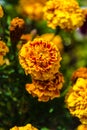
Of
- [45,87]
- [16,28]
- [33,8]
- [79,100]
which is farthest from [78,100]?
[33,8]

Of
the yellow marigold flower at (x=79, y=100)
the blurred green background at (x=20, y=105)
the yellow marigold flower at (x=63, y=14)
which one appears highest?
the yellow marigold flower at (x=63, y=14)

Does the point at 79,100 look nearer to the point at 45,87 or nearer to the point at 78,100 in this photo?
the point at 78,100

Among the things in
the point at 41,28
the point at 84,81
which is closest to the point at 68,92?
the point at 84,81

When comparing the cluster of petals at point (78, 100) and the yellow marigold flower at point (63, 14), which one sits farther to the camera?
the yellow marigold flower at point (63, 14)

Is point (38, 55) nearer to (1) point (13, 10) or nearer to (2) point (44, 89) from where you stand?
(2) point (44, 89)

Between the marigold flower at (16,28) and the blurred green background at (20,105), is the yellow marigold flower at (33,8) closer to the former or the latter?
the blurred green background at (20,105)

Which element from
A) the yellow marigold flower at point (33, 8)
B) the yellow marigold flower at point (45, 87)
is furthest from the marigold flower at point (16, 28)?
the yellow marigold flower at point (33, 8)

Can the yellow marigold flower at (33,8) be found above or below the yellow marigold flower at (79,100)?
above

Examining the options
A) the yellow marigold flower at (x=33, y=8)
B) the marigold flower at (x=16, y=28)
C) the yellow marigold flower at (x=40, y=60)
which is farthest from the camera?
the yellow marigold flower at (x=33, y=8)
